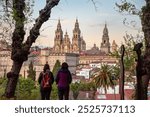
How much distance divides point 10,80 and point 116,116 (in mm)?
7988

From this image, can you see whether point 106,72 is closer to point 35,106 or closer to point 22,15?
point 22,15

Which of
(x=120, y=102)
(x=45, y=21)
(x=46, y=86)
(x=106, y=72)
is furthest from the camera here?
(x=106, y=72)

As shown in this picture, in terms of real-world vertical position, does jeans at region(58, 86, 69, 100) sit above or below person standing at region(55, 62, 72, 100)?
below

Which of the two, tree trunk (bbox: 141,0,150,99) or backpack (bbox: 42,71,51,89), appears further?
backpack (bbox: 42,71,51,89)

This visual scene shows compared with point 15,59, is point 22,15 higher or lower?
higher

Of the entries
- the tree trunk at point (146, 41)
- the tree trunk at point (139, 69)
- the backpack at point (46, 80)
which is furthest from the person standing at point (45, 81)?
the tree trunk at point (146, 41)

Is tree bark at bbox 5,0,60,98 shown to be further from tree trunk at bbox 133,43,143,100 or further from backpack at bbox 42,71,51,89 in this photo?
tree trunk at bbox 133,43,143,100

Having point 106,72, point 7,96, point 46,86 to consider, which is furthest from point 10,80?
point 106,72

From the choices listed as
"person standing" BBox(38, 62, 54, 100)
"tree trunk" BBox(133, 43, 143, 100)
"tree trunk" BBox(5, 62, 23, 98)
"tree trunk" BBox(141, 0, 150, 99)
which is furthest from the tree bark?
"tree trunk" BBox(133, 43, 143, 100)

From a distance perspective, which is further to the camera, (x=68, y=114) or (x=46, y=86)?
(x=46, y=86)

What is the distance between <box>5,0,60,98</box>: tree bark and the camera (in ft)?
43.3

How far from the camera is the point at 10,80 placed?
13781 millimetres

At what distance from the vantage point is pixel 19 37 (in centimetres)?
1381

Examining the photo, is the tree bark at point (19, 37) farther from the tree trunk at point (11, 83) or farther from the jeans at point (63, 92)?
the jeans at point (63, 92)
